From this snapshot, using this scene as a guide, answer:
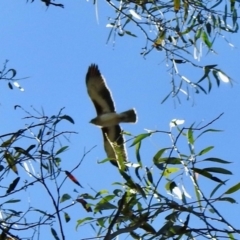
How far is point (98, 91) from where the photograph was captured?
3.79 metres

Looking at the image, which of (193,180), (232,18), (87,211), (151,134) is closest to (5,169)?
(87,211)

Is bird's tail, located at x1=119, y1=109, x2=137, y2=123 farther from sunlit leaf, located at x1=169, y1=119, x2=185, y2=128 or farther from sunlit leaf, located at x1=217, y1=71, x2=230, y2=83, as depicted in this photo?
sunlit leaf, located at x1=169, y1=119, x2=185, y2=128

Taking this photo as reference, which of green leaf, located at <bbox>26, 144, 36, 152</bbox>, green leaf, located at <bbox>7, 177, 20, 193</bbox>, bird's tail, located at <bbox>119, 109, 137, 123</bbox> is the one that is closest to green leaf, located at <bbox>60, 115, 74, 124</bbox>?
green leaf, located at <bbox>26, 144, 36, 152</bbox>

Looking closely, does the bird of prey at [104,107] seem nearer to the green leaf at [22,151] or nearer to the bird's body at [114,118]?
the bird's body at [114,118]

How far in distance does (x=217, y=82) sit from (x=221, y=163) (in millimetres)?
665

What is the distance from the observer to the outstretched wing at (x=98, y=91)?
3744 millimetres

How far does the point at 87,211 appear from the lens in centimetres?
194

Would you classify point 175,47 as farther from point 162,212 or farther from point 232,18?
point 162,212

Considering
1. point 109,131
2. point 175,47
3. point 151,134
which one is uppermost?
point 109,131

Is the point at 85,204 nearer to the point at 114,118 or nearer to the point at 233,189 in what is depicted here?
the point at 233,189

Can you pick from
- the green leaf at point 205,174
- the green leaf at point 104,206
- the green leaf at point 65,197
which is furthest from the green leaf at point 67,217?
the green leaf at point 205,174

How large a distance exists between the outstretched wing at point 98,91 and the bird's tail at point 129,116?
7 centimetres

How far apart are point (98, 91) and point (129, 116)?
8.0 inches

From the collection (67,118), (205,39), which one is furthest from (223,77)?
(67,118)
